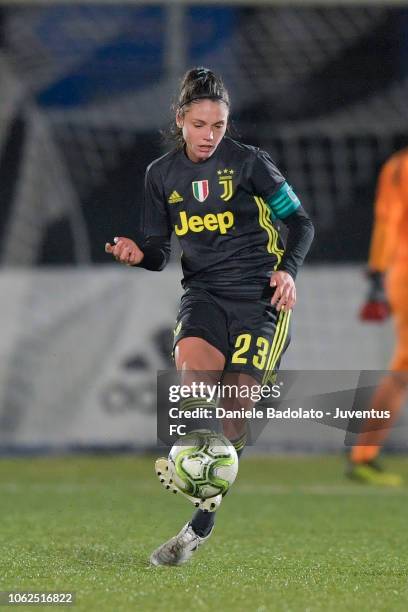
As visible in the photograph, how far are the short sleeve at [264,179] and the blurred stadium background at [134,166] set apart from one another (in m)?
5.67

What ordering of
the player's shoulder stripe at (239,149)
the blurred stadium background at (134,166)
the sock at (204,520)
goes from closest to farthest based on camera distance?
1. the sock at (204,520)
2. the player's shoulder stripe at (239,149)
3. the blurred stadium background at (134,166)

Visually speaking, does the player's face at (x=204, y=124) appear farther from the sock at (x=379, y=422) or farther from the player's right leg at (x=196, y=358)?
the sock at (x=379, y=422)

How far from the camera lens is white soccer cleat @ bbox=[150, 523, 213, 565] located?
5277 mm

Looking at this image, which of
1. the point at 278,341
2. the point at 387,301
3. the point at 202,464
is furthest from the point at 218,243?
the point at 387,301

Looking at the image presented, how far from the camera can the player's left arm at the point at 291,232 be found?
527 cm

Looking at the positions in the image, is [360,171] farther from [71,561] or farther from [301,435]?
[71,561]

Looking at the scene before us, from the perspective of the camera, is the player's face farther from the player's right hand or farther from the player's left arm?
the player's right hand

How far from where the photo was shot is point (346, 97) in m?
12.6

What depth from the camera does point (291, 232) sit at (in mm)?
5426

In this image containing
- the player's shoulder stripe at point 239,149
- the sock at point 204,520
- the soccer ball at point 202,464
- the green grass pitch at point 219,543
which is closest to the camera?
the green grass pitch at point 219,543

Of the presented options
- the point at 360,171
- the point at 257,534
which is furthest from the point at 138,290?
the point at 257,534

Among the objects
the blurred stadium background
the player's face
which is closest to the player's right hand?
the player's face

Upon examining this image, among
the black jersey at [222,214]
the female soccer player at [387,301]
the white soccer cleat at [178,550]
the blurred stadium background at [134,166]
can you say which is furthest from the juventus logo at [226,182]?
the blurred stadium background at [134,166]

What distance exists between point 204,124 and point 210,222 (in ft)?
1.29
